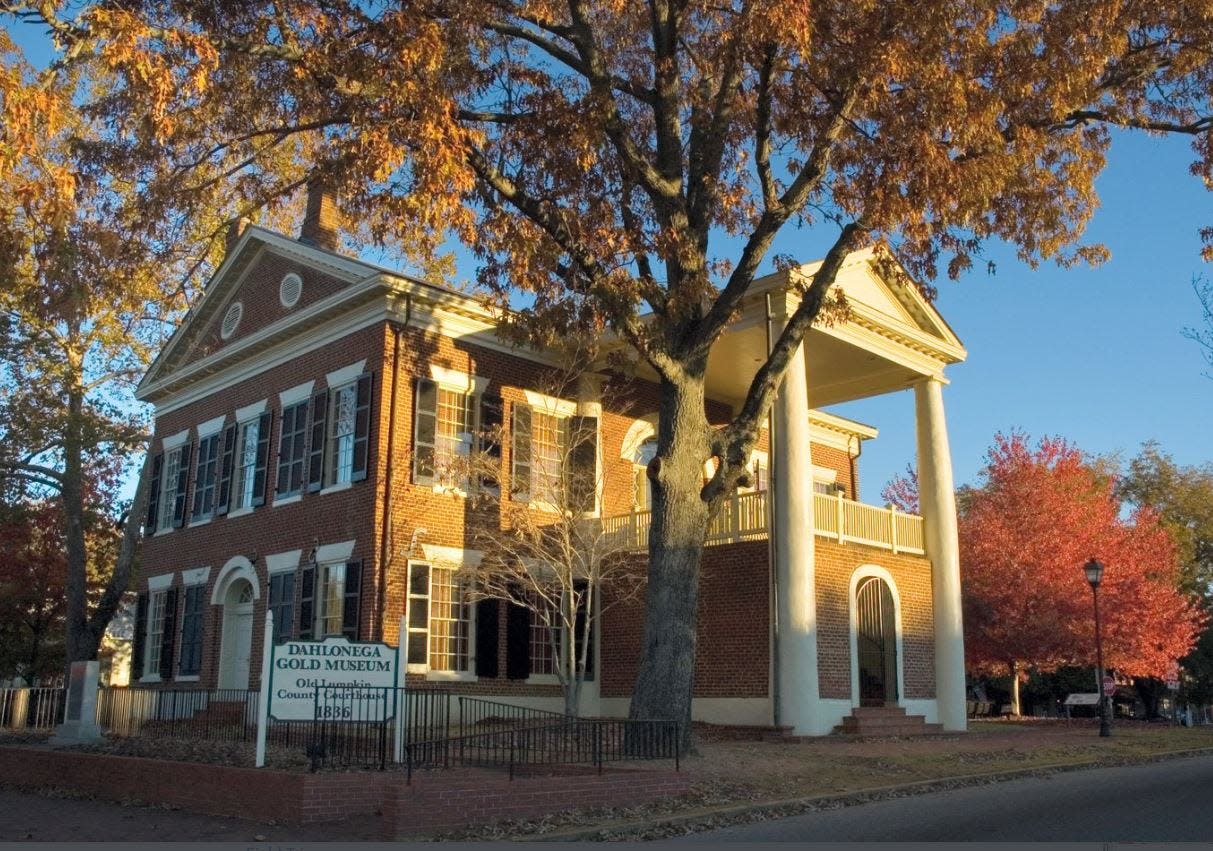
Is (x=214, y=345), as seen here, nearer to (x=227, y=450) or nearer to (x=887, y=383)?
(x=227, y=450)

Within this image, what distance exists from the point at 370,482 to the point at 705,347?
316 inches

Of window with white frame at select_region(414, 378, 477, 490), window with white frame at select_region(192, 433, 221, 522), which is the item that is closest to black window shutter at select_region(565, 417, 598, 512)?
window with white frame at select_region(414, 378, 477, 490)

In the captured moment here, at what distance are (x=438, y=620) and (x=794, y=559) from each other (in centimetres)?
680

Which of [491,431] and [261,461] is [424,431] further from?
[261,461]

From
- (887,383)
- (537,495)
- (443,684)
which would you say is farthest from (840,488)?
(443,684)

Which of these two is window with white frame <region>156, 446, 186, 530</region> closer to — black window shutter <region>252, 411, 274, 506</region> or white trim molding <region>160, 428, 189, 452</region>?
white trim molding <region>160, 428, 189, 452</region>

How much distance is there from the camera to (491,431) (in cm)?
2155

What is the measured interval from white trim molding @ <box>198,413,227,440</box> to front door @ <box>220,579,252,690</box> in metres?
3.86

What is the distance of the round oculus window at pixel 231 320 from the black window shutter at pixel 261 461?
2715mm

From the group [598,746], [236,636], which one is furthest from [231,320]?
[598,746]

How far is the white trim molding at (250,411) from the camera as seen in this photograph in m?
24.8

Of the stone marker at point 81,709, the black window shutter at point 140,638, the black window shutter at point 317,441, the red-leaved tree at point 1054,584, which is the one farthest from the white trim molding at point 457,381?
the red-leaved tree at point 1054,584

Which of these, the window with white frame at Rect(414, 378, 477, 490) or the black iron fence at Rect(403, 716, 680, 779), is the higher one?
the window with white frame at Rect(414, 378, 477, 490)

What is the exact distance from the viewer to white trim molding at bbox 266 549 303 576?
22.6 metres
